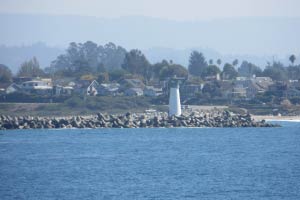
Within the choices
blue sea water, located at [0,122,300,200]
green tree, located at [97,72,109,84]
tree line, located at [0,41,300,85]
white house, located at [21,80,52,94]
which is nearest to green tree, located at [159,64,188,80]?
tree line, located at [0,41,300,85]

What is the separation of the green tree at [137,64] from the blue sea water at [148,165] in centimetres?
5764

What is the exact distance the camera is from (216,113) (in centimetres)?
8019

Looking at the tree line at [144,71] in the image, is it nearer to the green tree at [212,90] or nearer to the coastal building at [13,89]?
the green tree at [212,90]

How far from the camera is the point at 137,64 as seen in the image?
124 metres

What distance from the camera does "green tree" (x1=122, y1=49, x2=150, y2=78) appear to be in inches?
4793

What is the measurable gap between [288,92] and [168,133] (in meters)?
37.0

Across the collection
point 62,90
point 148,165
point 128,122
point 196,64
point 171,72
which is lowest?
Result: point 148,165

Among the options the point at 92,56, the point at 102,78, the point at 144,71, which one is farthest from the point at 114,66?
the point at 102,78

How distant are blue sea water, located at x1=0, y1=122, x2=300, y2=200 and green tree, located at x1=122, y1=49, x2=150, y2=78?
189 feet

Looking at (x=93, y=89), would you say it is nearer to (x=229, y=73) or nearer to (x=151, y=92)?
(x=151, y=92)

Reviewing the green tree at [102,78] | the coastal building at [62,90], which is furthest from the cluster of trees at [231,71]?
the coastal building at [62,90]

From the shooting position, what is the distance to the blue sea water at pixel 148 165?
33312mm

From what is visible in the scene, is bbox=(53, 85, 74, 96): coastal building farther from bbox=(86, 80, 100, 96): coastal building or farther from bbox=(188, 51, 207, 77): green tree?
bbox=(188, 51, 207, 77): green tree

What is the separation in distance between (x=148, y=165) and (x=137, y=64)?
271 feet
